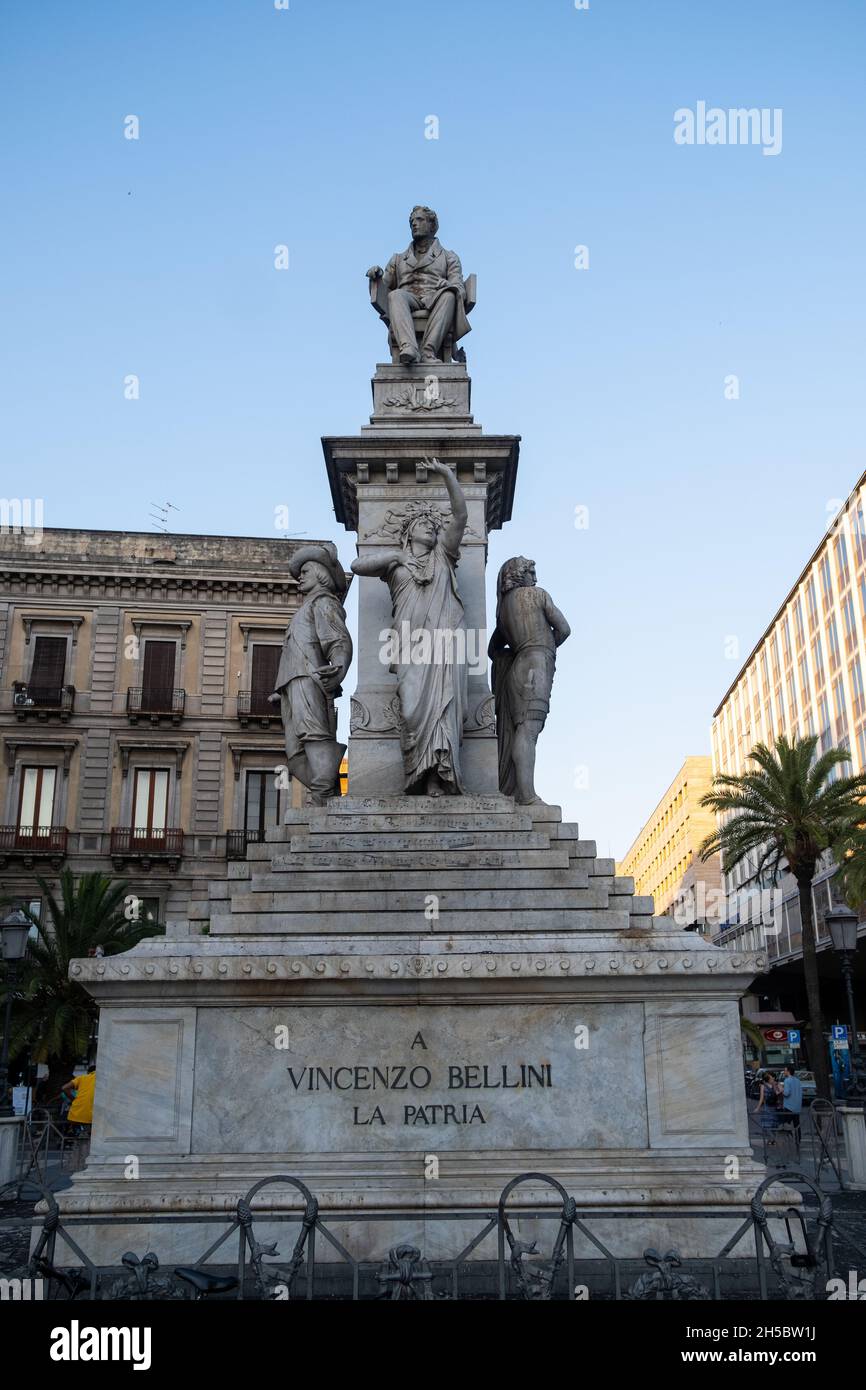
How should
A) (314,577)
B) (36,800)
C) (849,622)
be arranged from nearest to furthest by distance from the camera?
1. (314,577)
2. (36,800)
3. (849,622)

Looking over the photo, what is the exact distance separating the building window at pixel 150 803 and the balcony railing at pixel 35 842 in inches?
103

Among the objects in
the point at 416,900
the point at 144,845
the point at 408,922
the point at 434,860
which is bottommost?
the point at 408,922

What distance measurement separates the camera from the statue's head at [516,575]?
12.1 m

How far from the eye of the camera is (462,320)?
44.2ft

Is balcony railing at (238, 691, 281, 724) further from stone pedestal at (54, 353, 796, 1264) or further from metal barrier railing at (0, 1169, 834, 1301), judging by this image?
metal barrier railing at (0, 1169, 834, 1301)

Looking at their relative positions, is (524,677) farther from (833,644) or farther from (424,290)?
(833,644)

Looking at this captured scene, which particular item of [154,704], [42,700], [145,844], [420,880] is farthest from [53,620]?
[420,880]

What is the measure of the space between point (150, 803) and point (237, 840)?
3798mm

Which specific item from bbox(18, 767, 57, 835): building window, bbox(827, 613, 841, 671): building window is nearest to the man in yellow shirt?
bbox(18, 767, 57, 835): building window

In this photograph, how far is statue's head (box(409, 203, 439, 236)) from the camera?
13734mm

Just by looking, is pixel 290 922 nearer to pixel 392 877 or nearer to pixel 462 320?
pixel 392 877

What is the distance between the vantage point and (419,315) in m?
13.5

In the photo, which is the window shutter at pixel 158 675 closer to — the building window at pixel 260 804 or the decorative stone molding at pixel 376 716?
the building window at pixel 260 804
